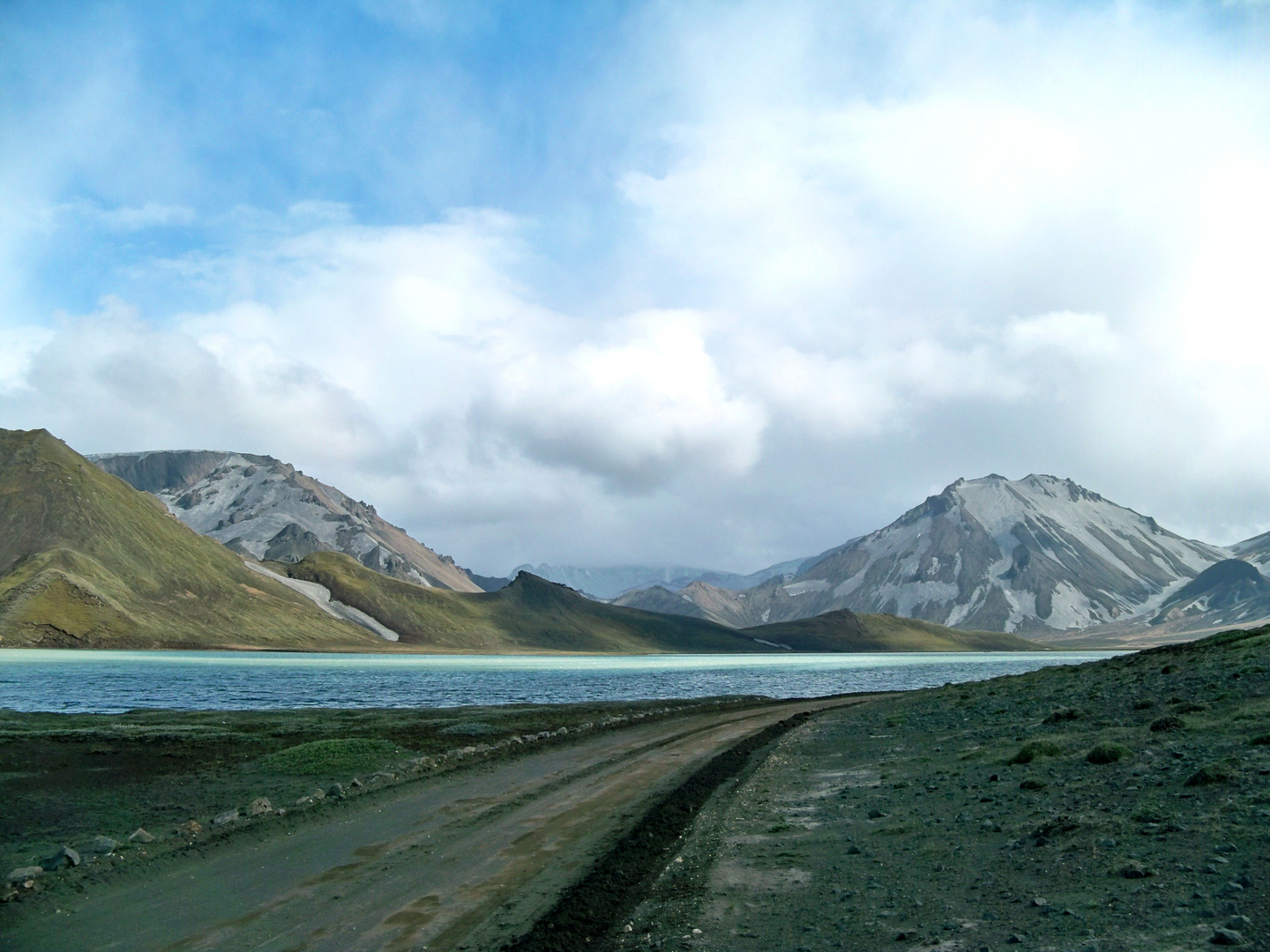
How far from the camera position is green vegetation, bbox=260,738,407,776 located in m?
35.4

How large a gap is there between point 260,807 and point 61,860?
705 centimetres

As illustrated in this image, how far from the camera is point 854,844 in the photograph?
64.9 feet

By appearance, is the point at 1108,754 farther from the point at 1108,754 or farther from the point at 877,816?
the point at 877,816

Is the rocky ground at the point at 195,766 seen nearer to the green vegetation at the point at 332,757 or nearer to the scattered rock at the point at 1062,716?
the green vegetation at the point at 332,757

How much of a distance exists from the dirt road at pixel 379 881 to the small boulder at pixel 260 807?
262 cm

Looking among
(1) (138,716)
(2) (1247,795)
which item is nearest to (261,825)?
(2) (1247,795)

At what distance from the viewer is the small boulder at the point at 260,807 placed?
25236mm

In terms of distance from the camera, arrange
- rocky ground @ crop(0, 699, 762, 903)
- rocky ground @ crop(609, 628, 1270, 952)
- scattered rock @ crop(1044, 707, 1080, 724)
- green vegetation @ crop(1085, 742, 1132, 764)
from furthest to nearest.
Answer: scattered rock @ crop(1044, 707, 1080, 724)
green vegetation @ crop(1085, 742, 1132, 764)
rocky ground @ crop(0, 699, 762, 903)
rocky ground @ crop(609, 628, 1270, 952)

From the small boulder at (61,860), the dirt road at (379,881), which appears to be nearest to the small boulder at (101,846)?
the small boulder at (61,860)

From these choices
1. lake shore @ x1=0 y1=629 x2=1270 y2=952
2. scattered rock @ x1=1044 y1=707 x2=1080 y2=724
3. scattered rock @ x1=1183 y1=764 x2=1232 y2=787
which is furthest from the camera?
scattered rock @ x1=1044 y1=707 x2=1080 y2=724

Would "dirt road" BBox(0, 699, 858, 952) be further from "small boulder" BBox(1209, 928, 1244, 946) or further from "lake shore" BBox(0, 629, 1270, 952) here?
"small boulder" BBox(1209, 928, 1244, 946)

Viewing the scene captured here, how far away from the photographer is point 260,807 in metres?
26.0

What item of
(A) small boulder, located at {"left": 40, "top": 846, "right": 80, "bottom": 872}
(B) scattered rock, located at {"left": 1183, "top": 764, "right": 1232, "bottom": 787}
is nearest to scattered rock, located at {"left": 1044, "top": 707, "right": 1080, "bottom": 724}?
(B) scattered rock, located at {"left": 1183, "top": 764, "right": 1232, "bottom": 787}

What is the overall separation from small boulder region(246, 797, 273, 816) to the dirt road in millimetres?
2619
